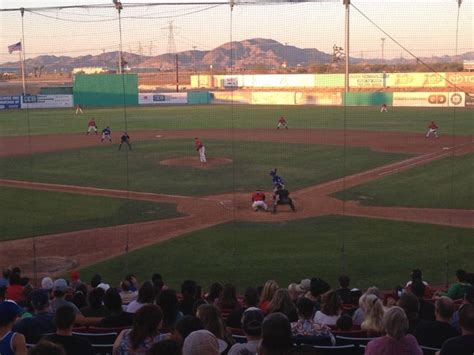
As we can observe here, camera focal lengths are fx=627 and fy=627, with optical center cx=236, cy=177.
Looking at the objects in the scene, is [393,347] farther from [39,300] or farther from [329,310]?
[39,300]

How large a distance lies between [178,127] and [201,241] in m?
32.3

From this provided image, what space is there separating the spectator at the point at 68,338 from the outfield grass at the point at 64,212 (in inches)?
470

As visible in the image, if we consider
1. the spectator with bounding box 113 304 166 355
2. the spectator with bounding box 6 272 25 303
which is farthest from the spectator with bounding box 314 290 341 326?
the spectator with bounding box 6 272 25 303

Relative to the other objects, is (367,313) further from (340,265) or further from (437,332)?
(340,265)

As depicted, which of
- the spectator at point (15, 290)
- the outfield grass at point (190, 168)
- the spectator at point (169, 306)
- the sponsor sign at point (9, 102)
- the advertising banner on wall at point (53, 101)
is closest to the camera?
the spectator at point (169, 306)

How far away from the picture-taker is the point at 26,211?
1942 cm

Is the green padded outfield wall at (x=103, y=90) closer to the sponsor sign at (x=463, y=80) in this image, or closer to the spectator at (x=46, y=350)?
the sponsor sign at (x=463, y=80)

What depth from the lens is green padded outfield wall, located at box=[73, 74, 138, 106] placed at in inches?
1997

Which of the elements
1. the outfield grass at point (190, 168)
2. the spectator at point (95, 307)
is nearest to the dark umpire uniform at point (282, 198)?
the outfield grass at point (190, 168)

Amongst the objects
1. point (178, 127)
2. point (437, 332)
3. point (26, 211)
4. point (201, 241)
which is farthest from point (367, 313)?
point (178, 127)

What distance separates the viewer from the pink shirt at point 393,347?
4.94 meters

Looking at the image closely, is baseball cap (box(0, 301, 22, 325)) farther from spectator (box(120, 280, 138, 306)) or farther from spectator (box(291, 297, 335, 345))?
spectator (box(120, 280, 138, 306))

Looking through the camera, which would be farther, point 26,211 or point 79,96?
point 79,96

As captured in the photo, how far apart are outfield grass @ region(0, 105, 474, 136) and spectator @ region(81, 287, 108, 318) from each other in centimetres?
3438
